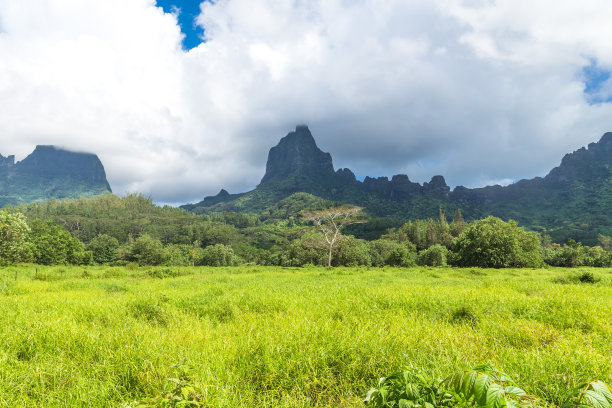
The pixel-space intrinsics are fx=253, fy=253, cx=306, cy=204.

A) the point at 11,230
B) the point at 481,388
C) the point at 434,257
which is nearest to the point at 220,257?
the point at 11,230

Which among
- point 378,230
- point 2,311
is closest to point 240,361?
point 2,311

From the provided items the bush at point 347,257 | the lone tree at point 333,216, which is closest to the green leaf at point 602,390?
the lone tree at point 333,216

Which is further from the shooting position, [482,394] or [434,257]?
[434,257]

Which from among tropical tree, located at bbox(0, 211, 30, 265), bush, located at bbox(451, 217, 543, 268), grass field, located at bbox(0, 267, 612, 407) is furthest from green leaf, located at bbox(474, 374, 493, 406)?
bush, located at bbox(451, 217, 543, 268)

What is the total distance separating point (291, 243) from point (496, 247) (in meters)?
51.5

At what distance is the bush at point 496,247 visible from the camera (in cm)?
3212

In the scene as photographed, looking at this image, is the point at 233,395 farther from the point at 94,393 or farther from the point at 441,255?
the point at 441,255

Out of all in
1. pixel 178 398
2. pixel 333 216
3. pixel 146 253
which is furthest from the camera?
pixel 146 253

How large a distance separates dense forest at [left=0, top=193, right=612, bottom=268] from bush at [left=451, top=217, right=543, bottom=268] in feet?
0.34

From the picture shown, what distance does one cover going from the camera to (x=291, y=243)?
74.8 m

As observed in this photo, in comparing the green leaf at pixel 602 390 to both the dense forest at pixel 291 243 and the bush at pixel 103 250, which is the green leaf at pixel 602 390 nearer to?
the dense forest at pixel 291 243

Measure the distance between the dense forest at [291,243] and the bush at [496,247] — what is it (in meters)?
0.10

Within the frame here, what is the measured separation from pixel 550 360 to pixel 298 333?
3662mm

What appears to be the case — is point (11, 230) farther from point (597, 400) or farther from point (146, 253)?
point (146, 253)
